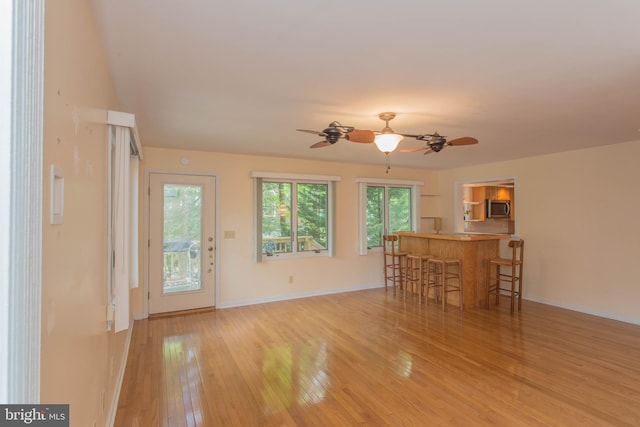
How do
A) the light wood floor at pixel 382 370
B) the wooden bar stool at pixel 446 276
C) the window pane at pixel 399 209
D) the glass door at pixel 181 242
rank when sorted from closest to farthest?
1. the light wood floor at pixel 382 370
2. the glass door at pixel 181 242
3. the wooden bar stool at pixel 446 276
4. the window pane at pixel 399 209

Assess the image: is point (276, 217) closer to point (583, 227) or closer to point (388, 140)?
point (388, 140)

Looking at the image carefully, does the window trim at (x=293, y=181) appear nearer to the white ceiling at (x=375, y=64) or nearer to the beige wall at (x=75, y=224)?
the white ceiling at (x=375, y=64)

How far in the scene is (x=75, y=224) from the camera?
1.21m

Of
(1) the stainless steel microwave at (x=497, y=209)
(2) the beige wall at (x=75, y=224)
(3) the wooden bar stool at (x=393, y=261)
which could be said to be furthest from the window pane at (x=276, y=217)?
(1) the stainless steel microwave at (x=497, y=209)

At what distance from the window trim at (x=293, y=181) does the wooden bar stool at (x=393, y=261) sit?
3.48ft

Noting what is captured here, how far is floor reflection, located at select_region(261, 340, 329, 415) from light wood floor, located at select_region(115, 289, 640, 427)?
0.5 inches

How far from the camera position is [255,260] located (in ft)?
17.3

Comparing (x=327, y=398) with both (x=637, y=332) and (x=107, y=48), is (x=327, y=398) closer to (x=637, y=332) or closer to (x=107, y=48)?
(x=107, y=48)

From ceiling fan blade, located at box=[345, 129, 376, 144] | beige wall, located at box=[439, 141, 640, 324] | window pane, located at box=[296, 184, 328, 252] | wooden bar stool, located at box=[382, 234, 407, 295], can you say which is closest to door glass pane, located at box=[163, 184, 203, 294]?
window pane, located at box=[296, 184, 328, 252]

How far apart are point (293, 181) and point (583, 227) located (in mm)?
4550

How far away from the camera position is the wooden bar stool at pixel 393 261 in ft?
19.5

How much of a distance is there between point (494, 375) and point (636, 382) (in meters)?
1.18

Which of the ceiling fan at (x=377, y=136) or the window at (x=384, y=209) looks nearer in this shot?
the ceiling fan at (x=377, y=136)

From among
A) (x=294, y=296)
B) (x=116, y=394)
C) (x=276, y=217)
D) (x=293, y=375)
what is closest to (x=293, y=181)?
(x=276, y=217)
